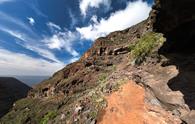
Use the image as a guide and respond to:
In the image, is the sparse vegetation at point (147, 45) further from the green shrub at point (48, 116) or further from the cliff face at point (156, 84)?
the green shrub at point (48, 116)

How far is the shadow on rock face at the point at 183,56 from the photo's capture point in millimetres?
15968

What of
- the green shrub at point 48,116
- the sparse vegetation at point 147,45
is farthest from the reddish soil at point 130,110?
the green shrub at point 48,116

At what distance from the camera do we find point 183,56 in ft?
67.0

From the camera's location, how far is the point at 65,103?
31578 mm

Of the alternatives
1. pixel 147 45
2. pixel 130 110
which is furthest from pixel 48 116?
pixel 130 110

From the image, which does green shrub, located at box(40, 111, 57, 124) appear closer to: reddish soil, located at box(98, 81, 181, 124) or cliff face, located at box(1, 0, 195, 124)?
cliff face, located at box(1, 0, 195, 124)

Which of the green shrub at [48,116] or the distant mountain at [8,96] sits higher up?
the distant mountain at [8,96]

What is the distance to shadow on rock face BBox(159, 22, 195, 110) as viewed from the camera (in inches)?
629

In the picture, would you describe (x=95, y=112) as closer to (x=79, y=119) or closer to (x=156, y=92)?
(x=79, y=119)

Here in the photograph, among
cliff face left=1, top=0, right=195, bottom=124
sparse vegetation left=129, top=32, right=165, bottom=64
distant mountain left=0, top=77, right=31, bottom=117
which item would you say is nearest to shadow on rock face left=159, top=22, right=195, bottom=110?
cliff face left=1, top=0, right=195, bottom=124

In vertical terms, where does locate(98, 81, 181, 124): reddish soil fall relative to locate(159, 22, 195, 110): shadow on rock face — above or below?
below

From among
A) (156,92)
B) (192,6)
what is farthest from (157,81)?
(192,6)

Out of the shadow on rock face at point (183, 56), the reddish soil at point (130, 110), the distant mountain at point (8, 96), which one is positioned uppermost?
the distant mountain at point (8, 96)

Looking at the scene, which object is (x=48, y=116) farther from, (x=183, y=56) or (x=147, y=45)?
(x=183, y=56)
